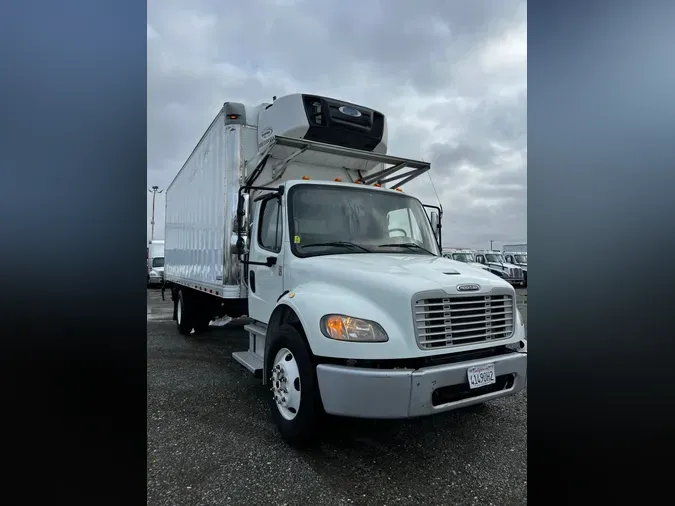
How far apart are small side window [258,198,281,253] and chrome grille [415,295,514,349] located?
1.87 m

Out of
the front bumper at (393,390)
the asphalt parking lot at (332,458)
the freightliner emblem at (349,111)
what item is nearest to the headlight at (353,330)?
the front bumper at (393,390)

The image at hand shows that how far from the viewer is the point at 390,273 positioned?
10.2ft

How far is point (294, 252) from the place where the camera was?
391 cm

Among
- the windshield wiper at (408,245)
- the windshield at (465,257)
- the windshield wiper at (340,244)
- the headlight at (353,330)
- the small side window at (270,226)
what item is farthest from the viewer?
the windshield at (465,257)

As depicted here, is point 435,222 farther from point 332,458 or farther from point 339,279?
point 332,458

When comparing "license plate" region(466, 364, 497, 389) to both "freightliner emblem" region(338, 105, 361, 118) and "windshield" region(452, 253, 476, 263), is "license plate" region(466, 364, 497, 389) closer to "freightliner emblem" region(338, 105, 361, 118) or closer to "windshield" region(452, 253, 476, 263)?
"freightliner emblem" region(338, 105, 361, 118)

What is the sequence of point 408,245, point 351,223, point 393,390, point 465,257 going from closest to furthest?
point 393,390 → point 351,223 → point 408,245 → point 465,257

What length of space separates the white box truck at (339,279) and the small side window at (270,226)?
0.02 meters

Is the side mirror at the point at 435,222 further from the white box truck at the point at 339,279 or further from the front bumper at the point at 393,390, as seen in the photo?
the front bumper at the point at 393,390

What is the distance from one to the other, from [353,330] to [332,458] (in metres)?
1.09

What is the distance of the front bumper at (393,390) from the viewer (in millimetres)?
2668

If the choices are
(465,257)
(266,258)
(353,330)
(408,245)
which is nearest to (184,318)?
(266,258)
